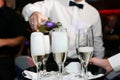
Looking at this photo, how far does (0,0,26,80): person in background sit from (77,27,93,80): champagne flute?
1.93 metres

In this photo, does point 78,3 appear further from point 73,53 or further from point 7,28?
point 7,28

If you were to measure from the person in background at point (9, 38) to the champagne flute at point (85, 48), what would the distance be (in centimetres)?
193

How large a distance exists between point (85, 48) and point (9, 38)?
211cm

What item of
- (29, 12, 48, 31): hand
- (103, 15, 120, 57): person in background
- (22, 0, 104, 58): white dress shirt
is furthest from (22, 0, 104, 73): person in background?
(103, 15, 120, 57): person in background

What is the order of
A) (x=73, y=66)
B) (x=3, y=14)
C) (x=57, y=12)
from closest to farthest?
(x=73, y=66), (x=57, y=12), (x=3, y=14)

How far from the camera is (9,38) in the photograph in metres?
3.45

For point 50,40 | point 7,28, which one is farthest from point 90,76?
point 7,28

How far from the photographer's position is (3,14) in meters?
3.38

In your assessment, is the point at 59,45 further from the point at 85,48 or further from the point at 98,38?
the point at 98,38

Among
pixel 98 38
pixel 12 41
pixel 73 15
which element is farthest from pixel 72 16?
pixel 12 41

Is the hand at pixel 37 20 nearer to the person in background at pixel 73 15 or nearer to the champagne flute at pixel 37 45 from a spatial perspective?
the champagne flute at pixel 37 45

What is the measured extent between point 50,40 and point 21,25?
6.87 ft

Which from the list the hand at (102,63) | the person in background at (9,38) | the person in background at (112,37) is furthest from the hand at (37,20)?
the person in background at (112,37)

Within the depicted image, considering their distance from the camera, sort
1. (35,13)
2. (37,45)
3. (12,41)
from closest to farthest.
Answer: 1. (37,45)
2. (35,13)
3. (12,41)
